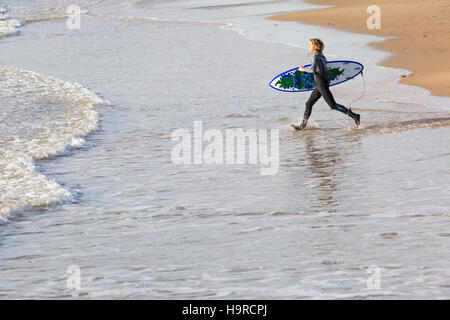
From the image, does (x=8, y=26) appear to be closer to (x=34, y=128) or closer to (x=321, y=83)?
(x=34, y=128)

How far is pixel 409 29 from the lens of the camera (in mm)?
24859

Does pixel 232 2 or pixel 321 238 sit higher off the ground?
pixel 321 238

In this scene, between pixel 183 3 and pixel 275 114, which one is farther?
pixel 183 3

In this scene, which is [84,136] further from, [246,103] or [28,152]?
[246,103]

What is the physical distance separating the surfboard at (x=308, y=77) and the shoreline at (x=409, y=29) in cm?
176

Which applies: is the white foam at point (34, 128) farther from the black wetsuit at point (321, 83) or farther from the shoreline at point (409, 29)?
the shoreline at point (409, 29)

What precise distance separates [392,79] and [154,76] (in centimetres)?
613

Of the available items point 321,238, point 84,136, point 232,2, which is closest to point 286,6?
point 232,2

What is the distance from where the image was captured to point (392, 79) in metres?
17.5

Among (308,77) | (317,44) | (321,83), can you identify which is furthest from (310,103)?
(308,77)

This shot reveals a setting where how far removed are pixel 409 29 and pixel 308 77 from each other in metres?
11.1

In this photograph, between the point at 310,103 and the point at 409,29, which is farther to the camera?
the point at 409,29

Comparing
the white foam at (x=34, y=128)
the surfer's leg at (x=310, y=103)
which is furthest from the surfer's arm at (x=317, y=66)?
the white foam at (x=34, y=128)

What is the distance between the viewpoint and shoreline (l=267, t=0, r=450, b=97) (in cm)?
1736
